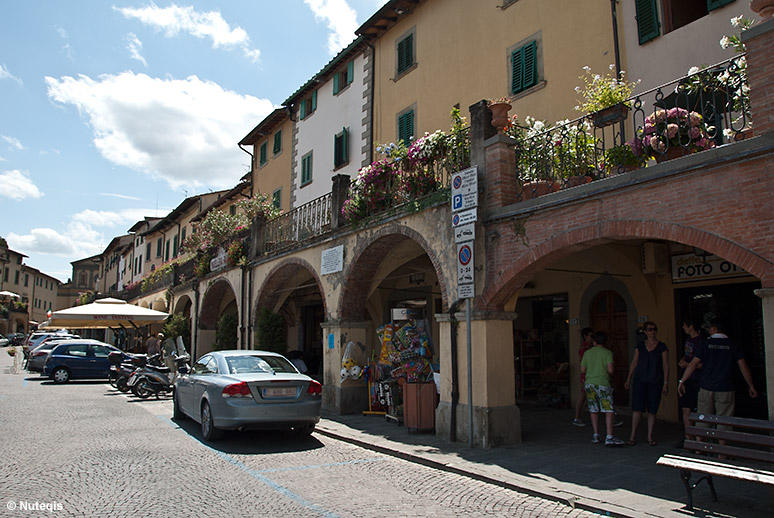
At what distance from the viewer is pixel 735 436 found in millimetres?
5285

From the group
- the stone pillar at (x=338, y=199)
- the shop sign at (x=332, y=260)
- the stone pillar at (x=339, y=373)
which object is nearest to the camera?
the stone pillar at (x=339, y=373)

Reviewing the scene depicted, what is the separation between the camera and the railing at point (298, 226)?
14495mm

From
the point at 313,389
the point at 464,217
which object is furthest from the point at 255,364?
the point at 464,217

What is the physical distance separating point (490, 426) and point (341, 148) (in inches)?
529

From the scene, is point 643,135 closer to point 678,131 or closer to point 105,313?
point 678,131

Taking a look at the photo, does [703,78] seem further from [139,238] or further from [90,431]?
[139,238]

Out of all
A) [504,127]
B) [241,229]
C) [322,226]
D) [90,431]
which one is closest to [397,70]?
[322,226]

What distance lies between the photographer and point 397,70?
1753 centimetres

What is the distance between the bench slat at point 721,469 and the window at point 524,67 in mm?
9268

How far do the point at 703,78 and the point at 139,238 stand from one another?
4956 cm

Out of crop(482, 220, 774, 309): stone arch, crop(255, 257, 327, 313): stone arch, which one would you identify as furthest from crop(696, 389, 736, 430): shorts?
crop(255, 257, 327, 313): stone arch

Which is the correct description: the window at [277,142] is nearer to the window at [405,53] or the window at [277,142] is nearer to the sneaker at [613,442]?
the window at [405,53]

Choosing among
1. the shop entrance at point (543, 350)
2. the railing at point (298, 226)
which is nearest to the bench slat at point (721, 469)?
the shop entrance at point (543, 350)

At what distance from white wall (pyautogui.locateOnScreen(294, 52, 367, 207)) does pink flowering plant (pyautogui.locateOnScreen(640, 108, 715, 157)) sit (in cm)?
1236
